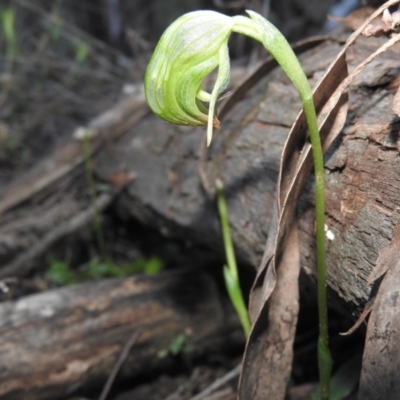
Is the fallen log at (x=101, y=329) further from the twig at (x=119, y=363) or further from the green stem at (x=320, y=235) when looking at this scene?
the green stem at (x=320, y=235)

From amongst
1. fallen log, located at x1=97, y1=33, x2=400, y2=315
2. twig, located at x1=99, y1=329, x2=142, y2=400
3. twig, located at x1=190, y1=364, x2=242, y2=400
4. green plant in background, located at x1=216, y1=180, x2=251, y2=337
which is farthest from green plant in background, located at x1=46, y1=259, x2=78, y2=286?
green plant in background, located at x1=216, y1=180, x2=251, y2=337

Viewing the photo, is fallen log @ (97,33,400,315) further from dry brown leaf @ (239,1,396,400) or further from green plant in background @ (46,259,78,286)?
green plant in background @ (46,259,78,286)

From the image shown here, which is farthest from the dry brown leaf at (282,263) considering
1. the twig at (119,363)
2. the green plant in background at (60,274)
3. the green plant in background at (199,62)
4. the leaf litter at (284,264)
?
the green plant in background at (60,274)

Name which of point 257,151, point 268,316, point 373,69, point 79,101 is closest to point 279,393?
point 268,316

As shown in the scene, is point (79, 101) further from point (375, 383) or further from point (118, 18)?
point (375, 383)

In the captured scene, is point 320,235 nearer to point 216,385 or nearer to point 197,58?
point 197,58

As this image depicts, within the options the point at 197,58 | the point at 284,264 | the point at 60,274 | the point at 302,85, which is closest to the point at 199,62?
the point at 197,58
